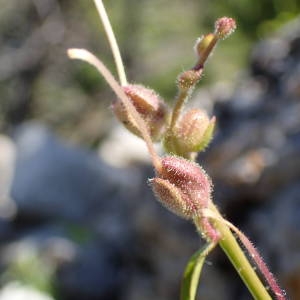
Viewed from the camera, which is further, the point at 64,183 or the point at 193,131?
the point at 64,183

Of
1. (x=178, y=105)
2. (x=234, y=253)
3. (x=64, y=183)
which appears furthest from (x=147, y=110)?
(x=64, y=183)

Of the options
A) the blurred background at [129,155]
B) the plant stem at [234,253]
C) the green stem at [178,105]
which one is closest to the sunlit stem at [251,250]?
the plant stem at [234,253]

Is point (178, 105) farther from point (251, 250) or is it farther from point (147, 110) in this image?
point (251, 250)

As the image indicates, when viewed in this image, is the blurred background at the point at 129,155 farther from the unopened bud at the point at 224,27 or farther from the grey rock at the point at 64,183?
the unopened bud at the point at 224,27

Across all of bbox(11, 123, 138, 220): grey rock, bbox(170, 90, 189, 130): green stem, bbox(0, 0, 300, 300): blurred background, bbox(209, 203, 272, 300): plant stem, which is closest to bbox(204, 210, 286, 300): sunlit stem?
bbox(209, 203, 272, 300): plant stem

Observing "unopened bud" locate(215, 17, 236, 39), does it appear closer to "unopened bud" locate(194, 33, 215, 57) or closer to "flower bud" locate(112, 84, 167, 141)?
"unopened bud" locate(194, 33, 215, 57)
